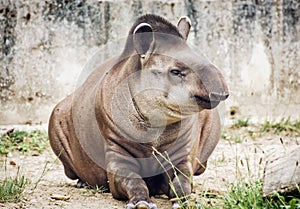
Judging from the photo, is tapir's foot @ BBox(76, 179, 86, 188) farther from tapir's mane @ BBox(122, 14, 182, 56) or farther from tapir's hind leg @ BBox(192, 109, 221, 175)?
tapir's mane @ BBox(122, 14, 182, 56)

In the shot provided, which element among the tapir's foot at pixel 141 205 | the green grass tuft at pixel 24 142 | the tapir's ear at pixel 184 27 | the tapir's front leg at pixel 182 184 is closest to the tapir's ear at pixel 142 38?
the tapir's ear at pixel 184 27

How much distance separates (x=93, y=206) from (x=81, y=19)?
4475mm

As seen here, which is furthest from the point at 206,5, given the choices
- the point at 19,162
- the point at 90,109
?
the point at 90,109

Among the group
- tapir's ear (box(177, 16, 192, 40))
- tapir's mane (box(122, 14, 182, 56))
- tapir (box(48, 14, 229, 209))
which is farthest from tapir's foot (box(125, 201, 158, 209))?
tapir's ear (box(177, 16, 192, 40))

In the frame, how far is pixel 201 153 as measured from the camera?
16.7 ft

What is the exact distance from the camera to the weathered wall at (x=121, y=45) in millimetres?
8180

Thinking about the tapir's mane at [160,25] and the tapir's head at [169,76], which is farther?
the tapir's mane at [160,25]

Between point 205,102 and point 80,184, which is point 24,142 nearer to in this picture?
point 80,184

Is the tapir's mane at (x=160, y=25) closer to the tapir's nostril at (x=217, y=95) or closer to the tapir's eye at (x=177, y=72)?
the tapir's eye at (x=177, y=72)

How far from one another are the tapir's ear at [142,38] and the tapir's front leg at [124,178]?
2.53ft

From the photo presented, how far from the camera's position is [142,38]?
4.44 meters

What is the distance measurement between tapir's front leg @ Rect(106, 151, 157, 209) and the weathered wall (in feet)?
12.6

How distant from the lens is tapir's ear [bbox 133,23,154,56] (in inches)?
175

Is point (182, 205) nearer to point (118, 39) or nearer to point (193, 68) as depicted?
point (193, 68)
